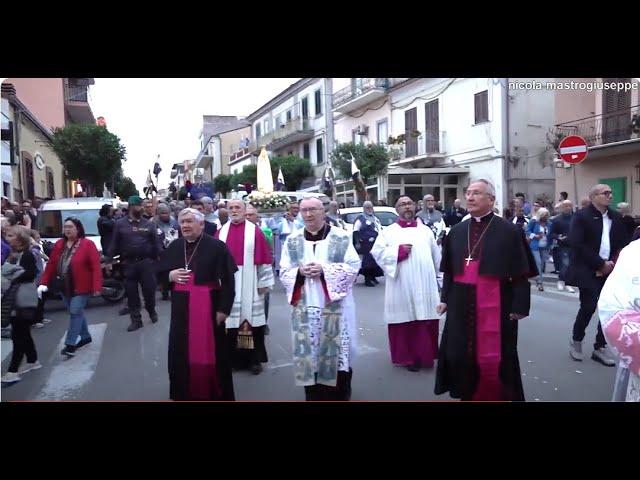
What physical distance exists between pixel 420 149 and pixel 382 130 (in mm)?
3168

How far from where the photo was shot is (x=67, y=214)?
6684 mm

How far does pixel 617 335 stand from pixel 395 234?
3033mm

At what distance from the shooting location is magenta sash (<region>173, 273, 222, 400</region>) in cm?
414

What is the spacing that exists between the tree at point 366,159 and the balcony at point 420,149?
3.83 feet

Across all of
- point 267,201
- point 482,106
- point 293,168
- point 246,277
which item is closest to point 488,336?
point 246,277

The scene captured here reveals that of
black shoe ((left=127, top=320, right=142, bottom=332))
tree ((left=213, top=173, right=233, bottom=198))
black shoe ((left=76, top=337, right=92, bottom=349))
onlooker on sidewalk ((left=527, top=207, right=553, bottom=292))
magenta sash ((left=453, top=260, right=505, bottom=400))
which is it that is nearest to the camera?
magenta sash ((left=453, top=260, right=505, bottom=400))

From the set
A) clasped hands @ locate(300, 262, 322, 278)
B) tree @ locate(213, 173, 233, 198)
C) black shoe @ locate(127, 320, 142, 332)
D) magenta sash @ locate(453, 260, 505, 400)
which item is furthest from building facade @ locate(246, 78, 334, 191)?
magenta sash @ locate(453, 260, 505, 400)

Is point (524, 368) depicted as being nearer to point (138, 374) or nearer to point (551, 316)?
point (551, 316)

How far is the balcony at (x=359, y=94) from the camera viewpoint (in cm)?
2138

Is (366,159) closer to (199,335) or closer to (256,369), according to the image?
(256,369)

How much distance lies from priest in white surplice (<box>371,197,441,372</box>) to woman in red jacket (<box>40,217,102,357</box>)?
2977mm

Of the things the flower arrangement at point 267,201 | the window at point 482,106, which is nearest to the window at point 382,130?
the window at point 482,106

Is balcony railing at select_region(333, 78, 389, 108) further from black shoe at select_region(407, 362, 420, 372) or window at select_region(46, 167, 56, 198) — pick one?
black shoe at select_region(407, 362, 420, 372)

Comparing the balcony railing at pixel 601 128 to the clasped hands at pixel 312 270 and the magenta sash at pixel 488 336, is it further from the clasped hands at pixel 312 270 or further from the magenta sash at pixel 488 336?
the clasped hands at pixel 312 270
